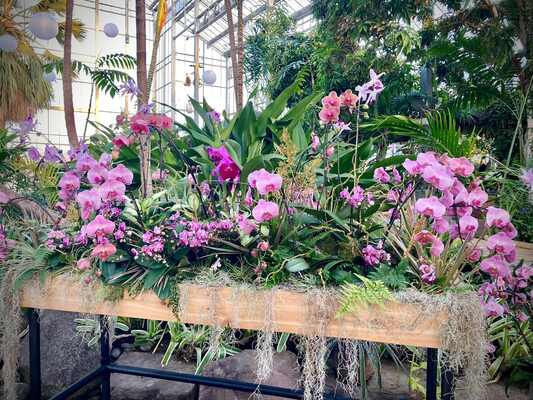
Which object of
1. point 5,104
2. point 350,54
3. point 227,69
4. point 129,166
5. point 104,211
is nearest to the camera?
point 104,211

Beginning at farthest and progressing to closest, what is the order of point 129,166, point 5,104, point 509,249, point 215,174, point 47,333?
1. point 5,104
2. point 47,333
3. point 129,166
4. point 215,174
5. point 509,249

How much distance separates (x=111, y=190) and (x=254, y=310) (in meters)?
0.37

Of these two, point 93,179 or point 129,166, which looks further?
point 129,166

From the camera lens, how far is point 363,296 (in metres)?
0.74

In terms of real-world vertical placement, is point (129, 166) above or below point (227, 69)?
below

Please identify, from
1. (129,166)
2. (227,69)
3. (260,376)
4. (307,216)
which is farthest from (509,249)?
(227,69)

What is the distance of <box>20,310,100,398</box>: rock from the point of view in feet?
5.64

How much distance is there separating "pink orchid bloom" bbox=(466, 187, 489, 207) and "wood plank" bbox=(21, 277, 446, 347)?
21 centimetres

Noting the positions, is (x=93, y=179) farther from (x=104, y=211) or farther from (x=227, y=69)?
(x=227, y=69)

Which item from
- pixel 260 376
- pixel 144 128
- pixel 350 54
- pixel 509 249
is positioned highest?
pixel 350 54

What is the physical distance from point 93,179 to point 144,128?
5.7 inches

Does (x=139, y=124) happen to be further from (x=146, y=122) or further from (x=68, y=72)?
(x=68, y=72)

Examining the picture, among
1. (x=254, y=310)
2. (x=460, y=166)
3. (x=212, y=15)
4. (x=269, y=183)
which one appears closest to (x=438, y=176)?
(x=460, y=166)

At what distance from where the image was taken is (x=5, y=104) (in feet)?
19.9
